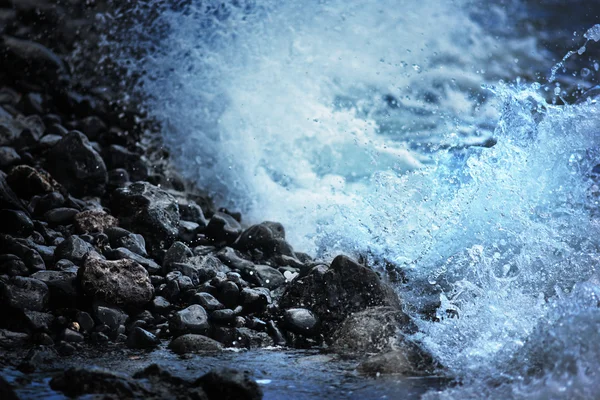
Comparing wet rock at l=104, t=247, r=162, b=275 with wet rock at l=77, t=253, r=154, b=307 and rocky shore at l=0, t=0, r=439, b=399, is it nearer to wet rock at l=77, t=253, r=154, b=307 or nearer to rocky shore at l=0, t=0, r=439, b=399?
rocky shore at l=0, t=0, r=439, b=399

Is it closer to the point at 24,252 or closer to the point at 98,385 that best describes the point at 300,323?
the point at 98,385

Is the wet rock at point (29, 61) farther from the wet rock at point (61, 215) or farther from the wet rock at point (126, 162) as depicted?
the wet rock at point (61, 215)

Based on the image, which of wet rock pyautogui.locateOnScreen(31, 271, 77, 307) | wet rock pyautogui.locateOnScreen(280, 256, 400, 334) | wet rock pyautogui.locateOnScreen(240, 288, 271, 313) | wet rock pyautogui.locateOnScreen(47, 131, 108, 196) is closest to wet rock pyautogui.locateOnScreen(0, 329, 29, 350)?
wet rock pyautogui.locateOnScreen(31, 271, 77, 307)

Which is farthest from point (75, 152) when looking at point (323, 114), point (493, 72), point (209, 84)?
point (493, 72)

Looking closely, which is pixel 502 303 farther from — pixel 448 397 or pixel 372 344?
pixel 448 397

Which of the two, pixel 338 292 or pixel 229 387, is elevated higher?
pixel 338 292

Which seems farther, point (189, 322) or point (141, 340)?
point (189, 322)

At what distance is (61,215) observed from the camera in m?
4.44

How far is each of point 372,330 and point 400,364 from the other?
450 millimetres

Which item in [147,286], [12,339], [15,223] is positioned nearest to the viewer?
[12,339]

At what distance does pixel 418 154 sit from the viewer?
26.8 ft

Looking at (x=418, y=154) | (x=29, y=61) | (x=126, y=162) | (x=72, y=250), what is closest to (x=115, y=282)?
(x=72, y=250)

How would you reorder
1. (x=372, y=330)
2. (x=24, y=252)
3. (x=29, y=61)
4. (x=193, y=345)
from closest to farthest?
1. (x=193, y=345)
2. (x=372, y=330)
3. (x=24, y=252)
4. (x=29, y=61)

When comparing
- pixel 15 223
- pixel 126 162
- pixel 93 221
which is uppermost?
pixel 126 162
